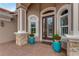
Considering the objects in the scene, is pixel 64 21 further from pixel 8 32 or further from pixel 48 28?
pixel 8 32

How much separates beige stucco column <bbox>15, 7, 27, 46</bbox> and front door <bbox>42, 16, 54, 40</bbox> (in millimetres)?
721

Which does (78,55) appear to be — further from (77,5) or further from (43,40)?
(43,40)

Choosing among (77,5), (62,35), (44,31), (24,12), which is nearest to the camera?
(77,5)

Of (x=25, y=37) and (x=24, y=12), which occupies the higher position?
(x=24, y=12)

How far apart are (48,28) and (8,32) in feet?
4.99

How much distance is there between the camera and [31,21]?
3.13 metres

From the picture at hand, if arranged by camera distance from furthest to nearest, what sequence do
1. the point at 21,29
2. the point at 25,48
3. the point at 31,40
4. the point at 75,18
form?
the point at 21,29 → the point at 31,40 → the point at 25,48 → the point at 75,18

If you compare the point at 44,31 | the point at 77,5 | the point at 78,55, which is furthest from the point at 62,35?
the point at 77,5

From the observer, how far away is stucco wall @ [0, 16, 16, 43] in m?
2.95

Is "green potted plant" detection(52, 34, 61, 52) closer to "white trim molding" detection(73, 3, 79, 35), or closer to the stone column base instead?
"white trim molding" detection(73, 3, 79, 35)

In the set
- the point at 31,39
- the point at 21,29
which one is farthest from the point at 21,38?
the point at 31,39

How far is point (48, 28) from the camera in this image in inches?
→ 116

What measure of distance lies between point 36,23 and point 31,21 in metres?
0.21

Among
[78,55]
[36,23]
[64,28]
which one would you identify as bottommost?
[78,55]
